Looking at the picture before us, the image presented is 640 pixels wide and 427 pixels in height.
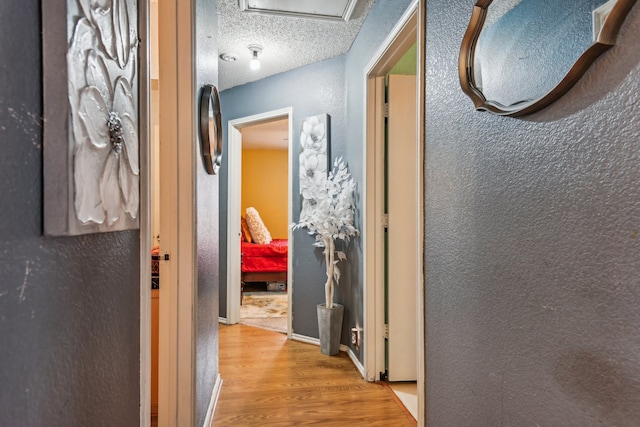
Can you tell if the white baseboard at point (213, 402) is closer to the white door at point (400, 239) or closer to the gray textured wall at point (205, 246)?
the gray textured wall at point (205, 246)

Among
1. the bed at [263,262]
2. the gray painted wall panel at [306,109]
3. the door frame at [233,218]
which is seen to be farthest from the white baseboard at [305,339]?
the bed at [263,262]

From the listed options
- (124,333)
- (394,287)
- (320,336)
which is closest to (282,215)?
(320,336)

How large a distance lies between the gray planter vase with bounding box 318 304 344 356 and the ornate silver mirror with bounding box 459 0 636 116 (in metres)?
2.18

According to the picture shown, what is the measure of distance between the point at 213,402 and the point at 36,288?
1.98 m

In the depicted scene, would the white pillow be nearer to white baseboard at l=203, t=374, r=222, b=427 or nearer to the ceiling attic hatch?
white baseboard at l=203, t=374, r=222, b=427

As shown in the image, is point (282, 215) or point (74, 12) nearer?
point (74, 12)

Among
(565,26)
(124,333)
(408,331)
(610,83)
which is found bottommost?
(408,331)

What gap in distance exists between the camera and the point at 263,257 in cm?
549

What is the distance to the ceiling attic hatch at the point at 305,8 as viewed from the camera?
2.43m

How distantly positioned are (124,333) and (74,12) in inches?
25.4

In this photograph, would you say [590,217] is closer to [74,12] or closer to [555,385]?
[555,385]

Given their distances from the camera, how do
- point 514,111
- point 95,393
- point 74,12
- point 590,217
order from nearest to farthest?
point 74,12
point 95,393
point 590,217
point 514,111

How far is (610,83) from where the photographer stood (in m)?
0.80

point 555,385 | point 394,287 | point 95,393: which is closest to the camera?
point 95,393
